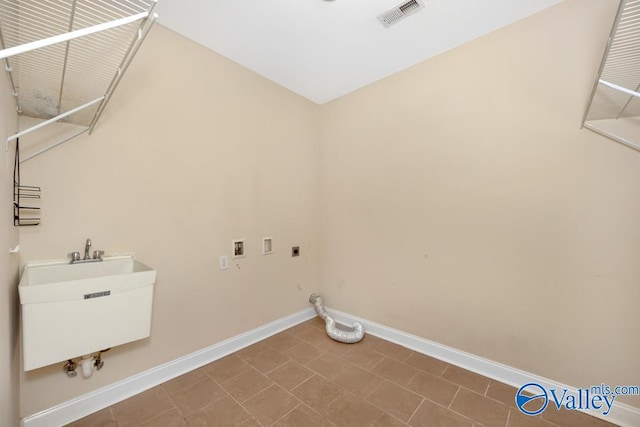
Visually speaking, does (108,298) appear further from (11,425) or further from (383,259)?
(383,259)

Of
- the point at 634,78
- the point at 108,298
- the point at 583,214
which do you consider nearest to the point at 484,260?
the point at 583,214

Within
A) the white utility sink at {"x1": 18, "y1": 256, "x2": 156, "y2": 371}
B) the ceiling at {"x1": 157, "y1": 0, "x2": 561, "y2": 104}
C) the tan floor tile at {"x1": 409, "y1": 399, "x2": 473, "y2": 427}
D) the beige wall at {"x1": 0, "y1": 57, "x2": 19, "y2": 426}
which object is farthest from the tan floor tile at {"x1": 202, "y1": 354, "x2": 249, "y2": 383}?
Result: the ceiling at {"x1": 157, "y1": 0, "x2": 561, "y2": 104}

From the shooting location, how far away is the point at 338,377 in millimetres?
1994

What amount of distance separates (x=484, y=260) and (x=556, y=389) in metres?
0.89

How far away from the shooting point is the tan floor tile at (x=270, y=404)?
1.62m

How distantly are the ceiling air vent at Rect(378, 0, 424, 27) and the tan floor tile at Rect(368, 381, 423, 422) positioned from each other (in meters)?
2.63

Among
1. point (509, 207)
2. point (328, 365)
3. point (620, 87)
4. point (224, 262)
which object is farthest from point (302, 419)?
A: point (620, 87)

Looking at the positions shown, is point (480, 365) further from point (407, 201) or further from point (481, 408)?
point (407, 201)

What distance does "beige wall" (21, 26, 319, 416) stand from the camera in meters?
1.58

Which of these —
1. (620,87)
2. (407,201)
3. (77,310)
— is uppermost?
(620,87)

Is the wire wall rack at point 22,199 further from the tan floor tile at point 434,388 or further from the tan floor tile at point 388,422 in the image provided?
the tan floor tile at point 434,388

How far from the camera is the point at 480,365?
2018mm

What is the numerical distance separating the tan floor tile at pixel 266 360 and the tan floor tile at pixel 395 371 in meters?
0.77

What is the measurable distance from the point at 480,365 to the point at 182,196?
262 centimetres
